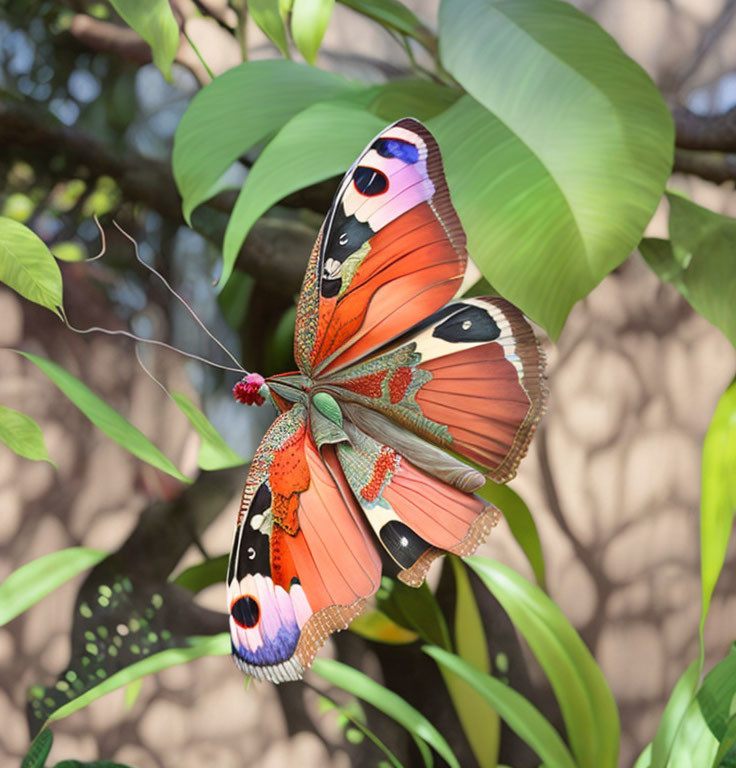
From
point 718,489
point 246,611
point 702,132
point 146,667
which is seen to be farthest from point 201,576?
point 702,132

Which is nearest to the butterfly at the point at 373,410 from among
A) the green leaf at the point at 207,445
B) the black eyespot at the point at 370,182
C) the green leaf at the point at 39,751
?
the black eyespot at the point at 370,182

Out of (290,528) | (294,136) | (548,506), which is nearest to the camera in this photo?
(290,528)

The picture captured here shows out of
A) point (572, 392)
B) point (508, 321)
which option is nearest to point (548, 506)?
point (572, 392)

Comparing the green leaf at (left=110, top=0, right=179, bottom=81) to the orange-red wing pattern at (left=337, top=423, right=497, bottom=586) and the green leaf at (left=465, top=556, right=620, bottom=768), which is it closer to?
the orange-red wing pattern at (left=337, top=423, right=497, bottom=586)

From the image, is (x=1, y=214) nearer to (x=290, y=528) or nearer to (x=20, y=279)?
(x=20, y=279)

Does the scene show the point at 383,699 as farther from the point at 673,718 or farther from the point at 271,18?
the point at 271,18
